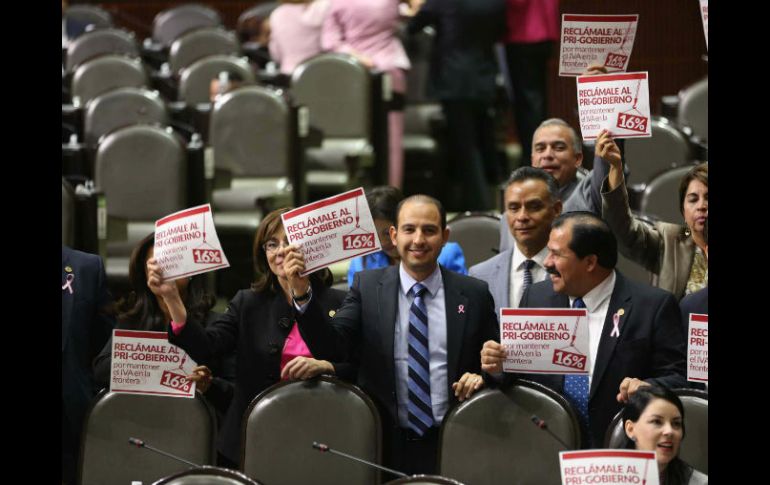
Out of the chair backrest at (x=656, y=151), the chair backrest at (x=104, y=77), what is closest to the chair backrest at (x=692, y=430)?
the chair backrest at (x=656, y=151)

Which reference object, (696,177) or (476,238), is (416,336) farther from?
(476,238)

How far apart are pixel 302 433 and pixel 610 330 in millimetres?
717

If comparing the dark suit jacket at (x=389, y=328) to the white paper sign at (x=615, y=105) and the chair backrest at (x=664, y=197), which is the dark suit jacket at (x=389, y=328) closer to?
the white paper sign at (x=615, y=105)

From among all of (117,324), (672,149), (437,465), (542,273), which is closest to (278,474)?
(437,465)

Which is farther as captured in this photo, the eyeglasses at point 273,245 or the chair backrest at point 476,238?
the chair backrest at point 476,238

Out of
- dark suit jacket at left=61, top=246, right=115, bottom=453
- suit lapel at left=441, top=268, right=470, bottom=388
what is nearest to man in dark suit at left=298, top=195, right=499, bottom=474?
suit lapel at left=441, top=268, right=470, bottom=388

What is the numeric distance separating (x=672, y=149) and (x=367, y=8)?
5.13ft

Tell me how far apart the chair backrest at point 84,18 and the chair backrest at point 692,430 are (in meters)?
5.26

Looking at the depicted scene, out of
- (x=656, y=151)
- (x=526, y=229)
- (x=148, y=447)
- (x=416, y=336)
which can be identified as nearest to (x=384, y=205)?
(x=526, y=229)

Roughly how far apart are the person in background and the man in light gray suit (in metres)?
0.22

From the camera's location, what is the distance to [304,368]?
9.80 feet

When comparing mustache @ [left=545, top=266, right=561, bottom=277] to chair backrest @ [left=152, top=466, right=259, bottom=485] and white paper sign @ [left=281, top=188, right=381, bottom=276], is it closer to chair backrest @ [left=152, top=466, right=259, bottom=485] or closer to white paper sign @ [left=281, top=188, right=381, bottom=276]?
white paper sign @ [left=281, top=188, right=381, bottom=276]

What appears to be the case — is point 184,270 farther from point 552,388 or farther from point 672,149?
point 672,149

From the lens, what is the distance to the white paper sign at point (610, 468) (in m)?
2.42
